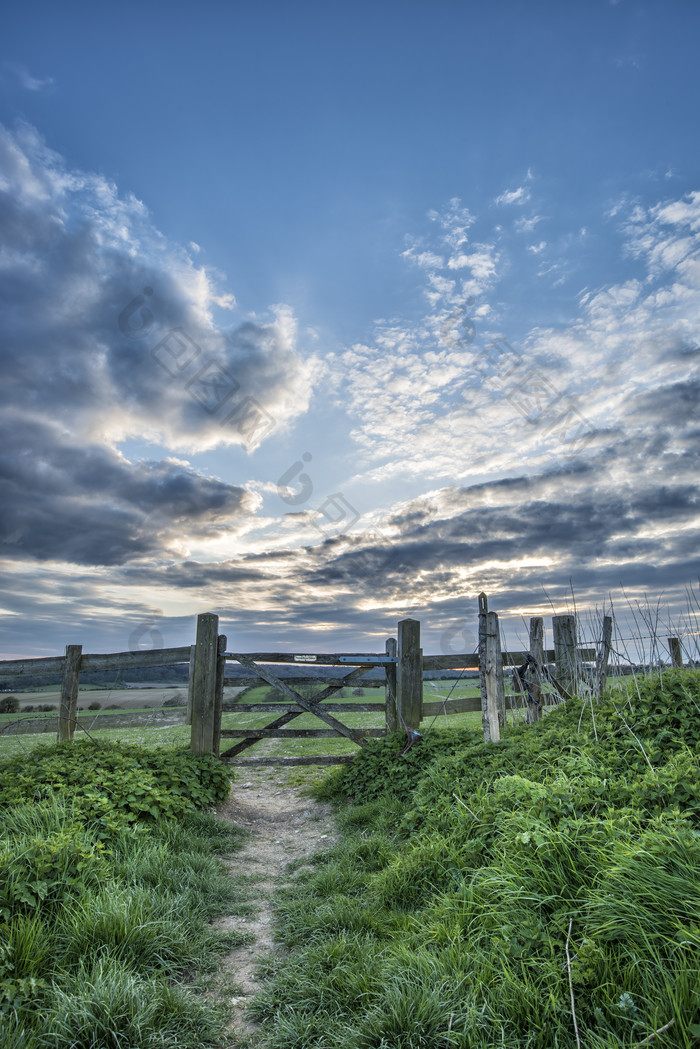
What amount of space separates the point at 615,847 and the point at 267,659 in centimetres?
655

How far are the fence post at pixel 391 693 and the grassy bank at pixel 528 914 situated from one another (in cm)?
375

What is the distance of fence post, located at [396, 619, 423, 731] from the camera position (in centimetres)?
913

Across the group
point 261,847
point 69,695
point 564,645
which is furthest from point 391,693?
point 69,695

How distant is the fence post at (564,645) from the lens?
348 inches

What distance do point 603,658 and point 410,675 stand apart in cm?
301

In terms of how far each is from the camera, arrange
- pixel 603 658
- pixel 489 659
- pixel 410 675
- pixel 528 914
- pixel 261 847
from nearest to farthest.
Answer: pixel 528 914, pixel 261 847, pixel 489 659, pixel 603 658, pixel 410 675

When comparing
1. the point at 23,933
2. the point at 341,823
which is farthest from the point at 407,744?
the point at 23,933

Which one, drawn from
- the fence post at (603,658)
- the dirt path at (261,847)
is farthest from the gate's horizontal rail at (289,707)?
the fence post at (603,658)

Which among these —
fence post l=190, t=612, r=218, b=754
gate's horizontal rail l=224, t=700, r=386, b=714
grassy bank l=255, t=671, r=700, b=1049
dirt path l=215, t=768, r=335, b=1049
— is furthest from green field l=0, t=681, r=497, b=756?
grassy bank l=255, t=671, r=700, b=1049

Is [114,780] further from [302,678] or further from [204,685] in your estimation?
[302,678]

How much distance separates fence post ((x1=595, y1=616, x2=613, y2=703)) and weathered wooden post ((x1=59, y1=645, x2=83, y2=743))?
790 cm

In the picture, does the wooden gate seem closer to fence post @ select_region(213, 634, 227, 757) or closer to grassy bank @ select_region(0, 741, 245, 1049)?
fence post @ select_region(213, 634, 227, 757)

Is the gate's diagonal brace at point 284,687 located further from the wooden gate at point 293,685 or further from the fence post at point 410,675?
the fence post at point 410,675

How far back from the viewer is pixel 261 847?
6668 millimetres
